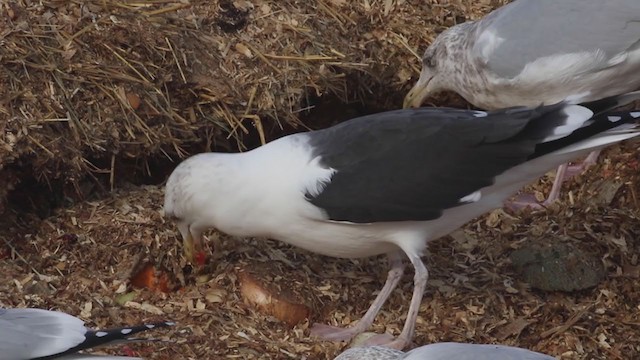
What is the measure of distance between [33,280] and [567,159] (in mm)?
2439

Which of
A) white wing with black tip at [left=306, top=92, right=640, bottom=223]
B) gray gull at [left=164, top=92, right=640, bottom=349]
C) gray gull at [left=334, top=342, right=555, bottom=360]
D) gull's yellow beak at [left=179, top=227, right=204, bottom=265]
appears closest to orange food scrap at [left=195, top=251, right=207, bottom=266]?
gull's yellow beak at [left=179, top=227, right=204, bottom=265]

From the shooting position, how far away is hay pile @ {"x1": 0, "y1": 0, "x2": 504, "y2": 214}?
20.1ft

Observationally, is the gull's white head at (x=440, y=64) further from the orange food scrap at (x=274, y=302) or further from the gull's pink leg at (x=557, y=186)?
the orange food scrap at (x=274, y=302)

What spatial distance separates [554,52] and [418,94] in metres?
0.93

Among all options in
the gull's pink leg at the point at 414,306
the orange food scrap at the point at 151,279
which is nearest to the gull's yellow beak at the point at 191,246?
the orange food scrap at the point at 151,279

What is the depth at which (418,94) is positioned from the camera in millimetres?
7180

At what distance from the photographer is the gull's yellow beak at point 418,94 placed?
7148 mm

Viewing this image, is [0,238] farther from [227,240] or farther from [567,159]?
[567,159]

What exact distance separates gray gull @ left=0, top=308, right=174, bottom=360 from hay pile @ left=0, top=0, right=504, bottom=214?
181 centimetres

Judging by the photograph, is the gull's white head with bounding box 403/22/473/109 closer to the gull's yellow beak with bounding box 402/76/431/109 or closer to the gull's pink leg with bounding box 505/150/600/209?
the gull's yellow beak with bounding box 402/76/431/109

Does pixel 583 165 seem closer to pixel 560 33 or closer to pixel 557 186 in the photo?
pixel 557 186

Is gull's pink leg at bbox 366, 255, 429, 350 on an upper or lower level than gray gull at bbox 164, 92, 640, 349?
lower

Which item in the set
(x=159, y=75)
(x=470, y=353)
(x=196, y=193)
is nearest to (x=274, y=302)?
(x=196, y=193)

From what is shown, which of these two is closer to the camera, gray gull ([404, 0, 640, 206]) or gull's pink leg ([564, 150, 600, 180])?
gray gull ([404, 0, 640, 206])
